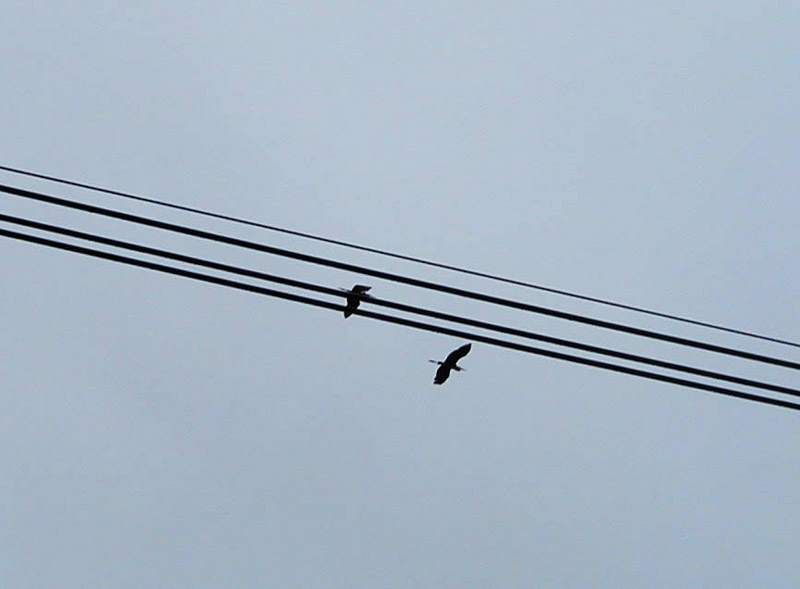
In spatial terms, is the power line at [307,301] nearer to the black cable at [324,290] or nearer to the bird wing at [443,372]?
the black cable at [324,290]

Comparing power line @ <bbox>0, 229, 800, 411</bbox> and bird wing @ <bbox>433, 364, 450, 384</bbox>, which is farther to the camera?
bird wing @ <bbox>433, 364, 450, 384</bbox>

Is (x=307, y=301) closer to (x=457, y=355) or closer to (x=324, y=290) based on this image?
(x=324, y=290)

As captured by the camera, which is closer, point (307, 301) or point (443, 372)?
point (307, 301)

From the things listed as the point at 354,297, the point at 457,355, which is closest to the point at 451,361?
the point at 457,355

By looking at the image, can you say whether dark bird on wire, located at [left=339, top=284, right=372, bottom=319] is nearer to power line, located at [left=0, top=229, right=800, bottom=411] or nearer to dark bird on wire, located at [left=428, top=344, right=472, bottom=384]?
power line, located at [left=0, top=229, right=800, bottom=411]

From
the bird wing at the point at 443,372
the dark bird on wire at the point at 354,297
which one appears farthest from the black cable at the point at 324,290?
the bird wing at the point at 443,372

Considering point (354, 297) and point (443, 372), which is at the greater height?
point (443, 372)

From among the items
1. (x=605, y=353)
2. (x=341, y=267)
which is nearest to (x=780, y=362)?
(x=605, y=353)

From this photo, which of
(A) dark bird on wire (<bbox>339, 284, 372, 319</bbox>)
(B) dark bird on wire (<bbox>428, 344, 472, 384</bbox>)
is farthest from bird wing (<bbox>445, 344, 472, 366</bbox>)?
(A) dark bird on wire (<bbox>339, 284, 372, 319</bbox>)

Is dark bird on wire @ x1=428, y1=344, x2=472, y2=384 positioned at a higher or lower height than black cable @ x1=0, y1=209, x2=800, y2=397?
higher

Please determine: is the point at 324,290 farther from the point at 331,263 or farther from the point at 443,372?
the point at 443,372

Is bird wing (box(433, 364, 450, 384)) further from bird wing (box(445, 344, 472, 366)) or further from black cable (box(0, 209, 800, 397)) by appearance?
black cable (box(0, 209, 800, 397))

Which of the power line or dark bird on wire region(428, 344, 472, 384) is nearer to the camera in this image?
the power line

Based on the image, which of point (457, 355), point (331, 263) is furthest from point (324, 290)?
point (457, 355)
